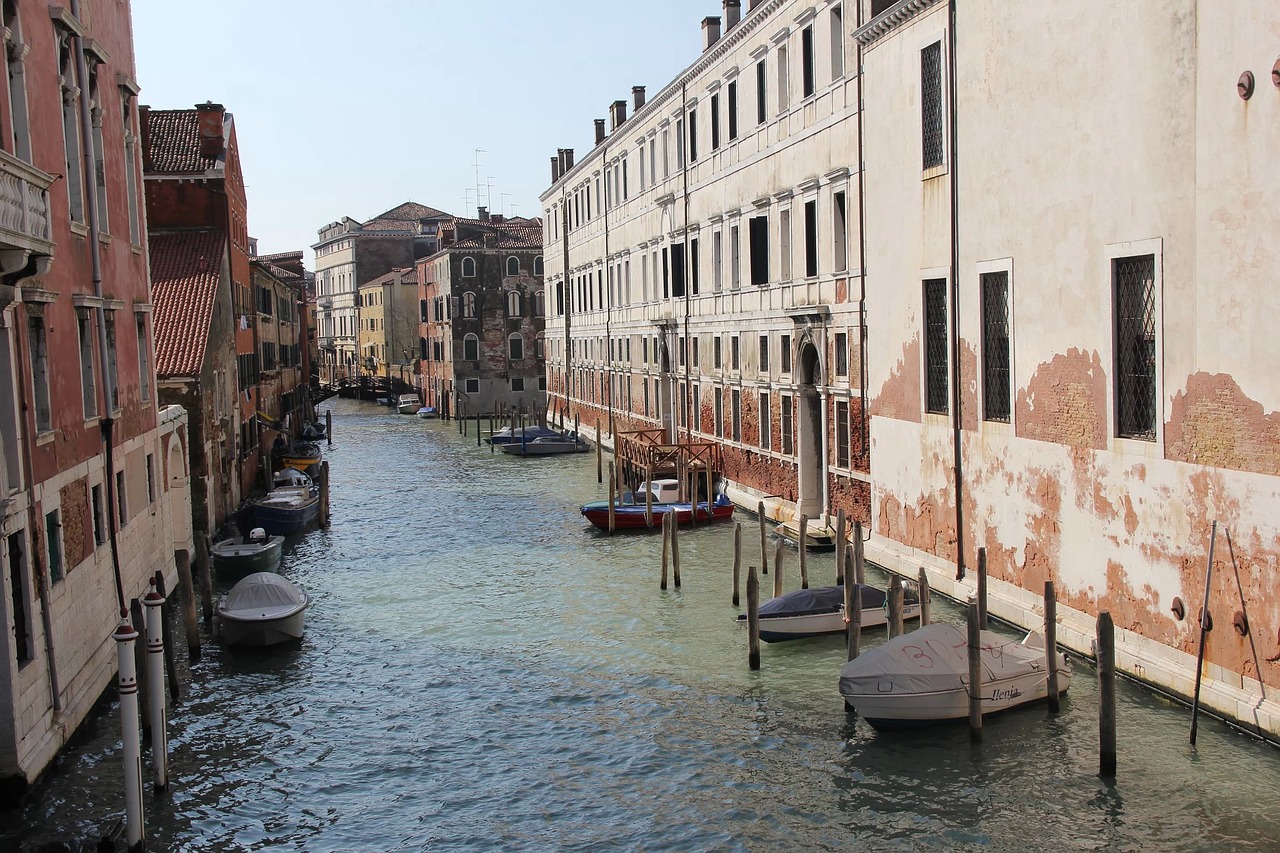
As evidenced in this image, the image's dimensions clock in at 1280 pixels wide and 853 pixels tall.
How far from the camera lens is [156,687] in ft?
31.9

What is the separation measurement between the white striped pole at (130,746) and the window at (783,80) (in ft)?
48.9

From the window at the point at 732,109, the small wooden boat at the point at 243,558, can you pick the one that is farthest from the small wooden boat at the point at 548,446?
the small wooden boat at the point at 243,558

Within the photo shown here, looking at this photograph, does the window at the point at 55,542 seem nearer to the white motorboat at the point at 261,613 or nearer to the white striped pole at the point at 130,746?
the white striped pole at the point at 130,746

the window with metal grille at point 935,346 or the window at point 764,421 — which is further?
the window at point 764,421

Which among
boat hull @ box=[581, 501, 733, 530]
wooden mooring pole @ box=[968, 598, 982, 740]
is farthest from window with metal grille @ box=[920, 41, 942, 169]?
boat hull @ box=[581, 501, 733, 530]

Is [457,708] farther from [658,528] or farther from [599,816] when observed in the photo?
[658,528]

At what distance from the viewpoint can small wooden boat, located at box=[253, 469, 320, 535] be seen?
21.6 metres

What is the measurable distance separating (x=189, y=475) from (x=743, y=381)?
397 inches

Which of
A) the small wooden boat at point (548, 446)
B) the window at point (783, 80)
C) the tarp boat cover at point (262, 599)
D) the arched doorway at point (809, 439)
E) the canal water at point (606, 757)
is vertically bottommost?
the canal water at point (606, 757)

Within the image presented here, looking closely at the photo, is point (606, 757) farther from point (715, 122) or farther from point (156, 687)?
point (715, 122)

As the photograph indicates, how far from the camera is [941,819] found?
344 inches

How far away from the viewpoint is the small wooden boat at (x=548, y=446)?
3728 cm

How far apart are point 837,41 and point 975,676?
11.1 m

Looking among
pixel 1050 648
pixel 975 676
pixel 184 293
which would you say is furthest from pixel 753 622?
pixel 184 293
